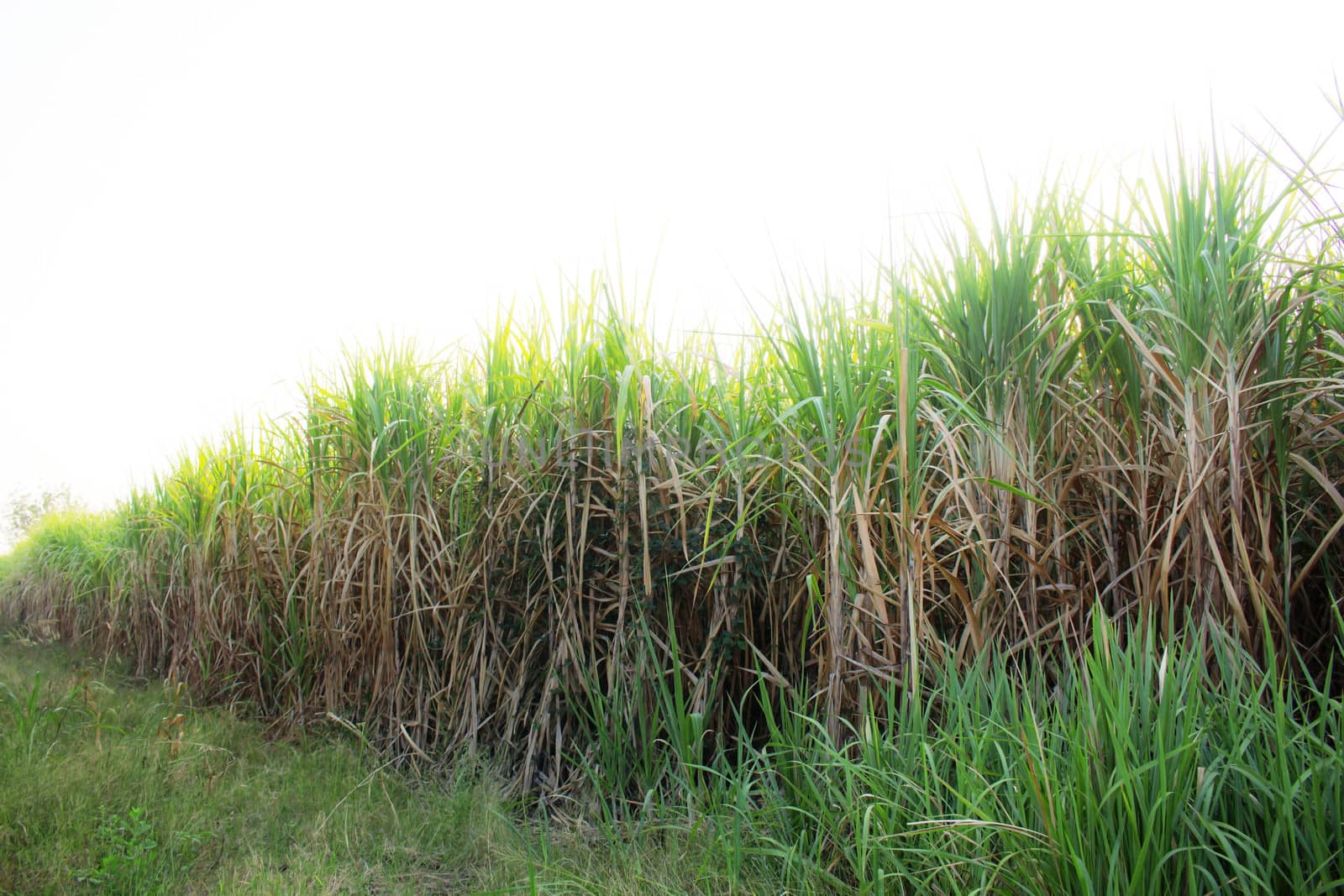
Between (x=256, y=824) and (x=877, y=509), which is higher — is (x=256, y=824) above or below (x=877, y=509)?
below

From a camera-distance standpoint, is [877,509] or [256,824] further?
[256,824]

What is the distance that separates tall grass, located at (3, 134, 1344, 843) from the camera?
1.69 m

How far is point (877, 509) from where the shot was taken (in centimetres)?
197

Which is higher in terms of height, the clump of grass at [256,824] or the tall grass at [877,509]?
the tall grass at [877,509]

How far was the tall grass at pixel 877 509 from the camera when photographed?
5.55ft

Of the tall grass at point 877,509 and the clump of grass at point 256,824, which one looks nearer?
the tall grass at point 877,509

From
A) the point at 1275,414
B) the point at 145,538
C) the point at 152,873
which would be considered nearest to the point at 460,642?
the point at 152,873

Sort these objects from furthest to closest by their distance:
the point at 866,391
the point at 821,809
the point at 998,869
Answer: the point at 866,391, the point at 821,809, the point at 998,869

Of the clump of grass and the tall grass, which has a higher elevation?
the tall grass

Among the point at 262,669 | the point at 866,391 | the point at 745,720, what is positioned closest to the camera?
the point at 866,391

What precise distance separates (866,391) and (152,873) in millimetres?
2498

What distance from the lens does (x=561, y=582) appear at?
2.64 m

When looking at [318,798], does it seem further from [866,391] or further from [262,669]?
[866,391]

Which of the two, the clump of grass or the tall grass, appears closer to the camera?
the tall grass
